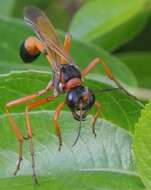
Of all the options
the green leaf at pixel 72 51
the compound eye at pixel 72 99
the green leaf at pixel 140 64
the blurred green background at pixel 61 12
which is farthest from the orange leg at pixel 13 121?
the blurred green background at pixel 61 12

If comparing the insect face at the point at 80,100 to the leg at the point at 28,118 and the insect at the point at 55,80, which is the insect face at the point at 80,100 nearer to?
the insect at the point at 55,80

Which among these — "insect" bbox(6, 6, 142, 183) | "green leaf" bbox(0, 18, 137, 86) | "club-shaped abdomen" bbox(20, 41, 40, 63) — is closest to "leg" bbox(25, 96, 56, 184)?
"insect" bbox(6, 6, 142, 183)

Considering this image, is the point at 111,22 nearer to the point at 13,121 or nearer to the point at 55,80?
the point at 55,80

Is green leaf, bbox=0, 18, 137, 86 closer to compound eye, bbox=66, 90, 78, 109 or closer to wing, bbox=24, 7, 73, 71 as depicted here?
wing, bbox=24, 7, 73, 71

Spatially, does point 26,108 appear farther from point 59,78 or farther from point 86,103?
point 59,78

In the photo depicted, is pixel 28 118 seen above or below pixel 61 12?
below

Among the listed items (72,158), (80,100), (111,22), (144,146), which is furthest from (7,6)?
(144,146)
